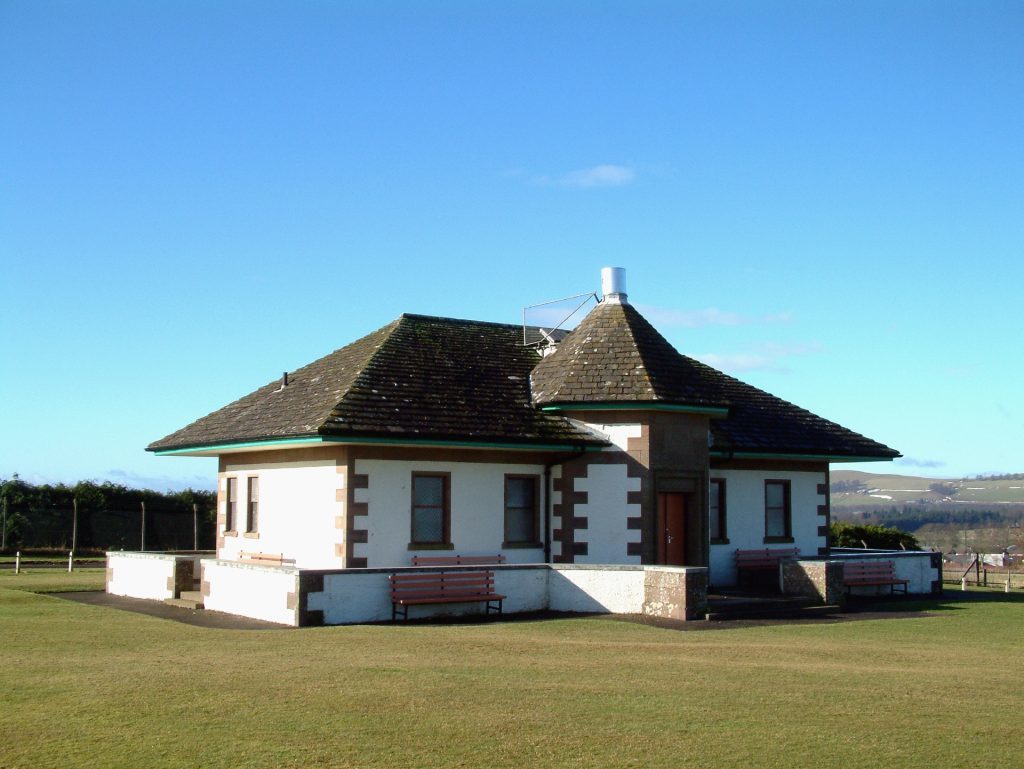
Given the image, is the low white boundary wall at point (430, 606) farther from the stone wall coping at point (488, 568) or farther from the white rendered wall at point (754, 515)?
the white rendered wall at point (754, 515)

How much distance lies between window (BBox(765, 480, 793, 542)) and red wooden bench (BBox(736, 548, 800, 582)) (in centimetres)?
52

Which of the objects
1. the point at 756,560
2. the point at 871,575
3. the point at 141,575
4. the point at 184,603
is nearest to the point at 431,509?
the point at 184,603

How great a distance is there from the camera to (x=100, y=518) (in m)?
44.9

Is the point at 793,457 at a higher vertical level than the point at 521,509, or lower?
higher

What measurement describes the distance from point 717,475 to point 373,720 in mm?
17539

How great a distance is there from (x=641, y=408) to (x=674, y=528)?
2.69 metres

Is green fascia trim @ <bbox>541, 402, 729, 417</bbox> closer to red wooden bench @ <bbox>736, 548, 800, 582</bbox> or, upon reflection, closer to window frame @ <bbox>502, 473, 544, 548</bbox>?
window frame @ <bbox>502, 473, 544, 548</bbox>

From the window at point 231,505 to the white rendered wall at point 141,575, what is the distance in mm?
1609

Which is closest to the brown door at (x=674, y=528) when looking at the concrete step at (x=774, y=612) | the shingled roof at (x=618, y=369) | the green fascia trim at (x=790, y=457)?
the shingled roof at (x=618, y=369)

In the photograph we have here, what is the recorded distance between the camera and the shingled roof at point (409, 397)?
22125 millimetres

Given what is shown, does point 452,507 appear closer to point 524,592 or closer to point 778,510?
point 524,592

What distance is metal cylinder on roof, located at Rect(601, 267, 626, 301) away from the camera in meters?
26.7

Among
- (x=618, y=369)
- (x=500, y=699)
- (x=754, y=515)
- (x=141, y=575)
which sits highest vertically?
(x=618, y=369)

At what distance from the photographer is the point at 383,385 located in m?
23.4
